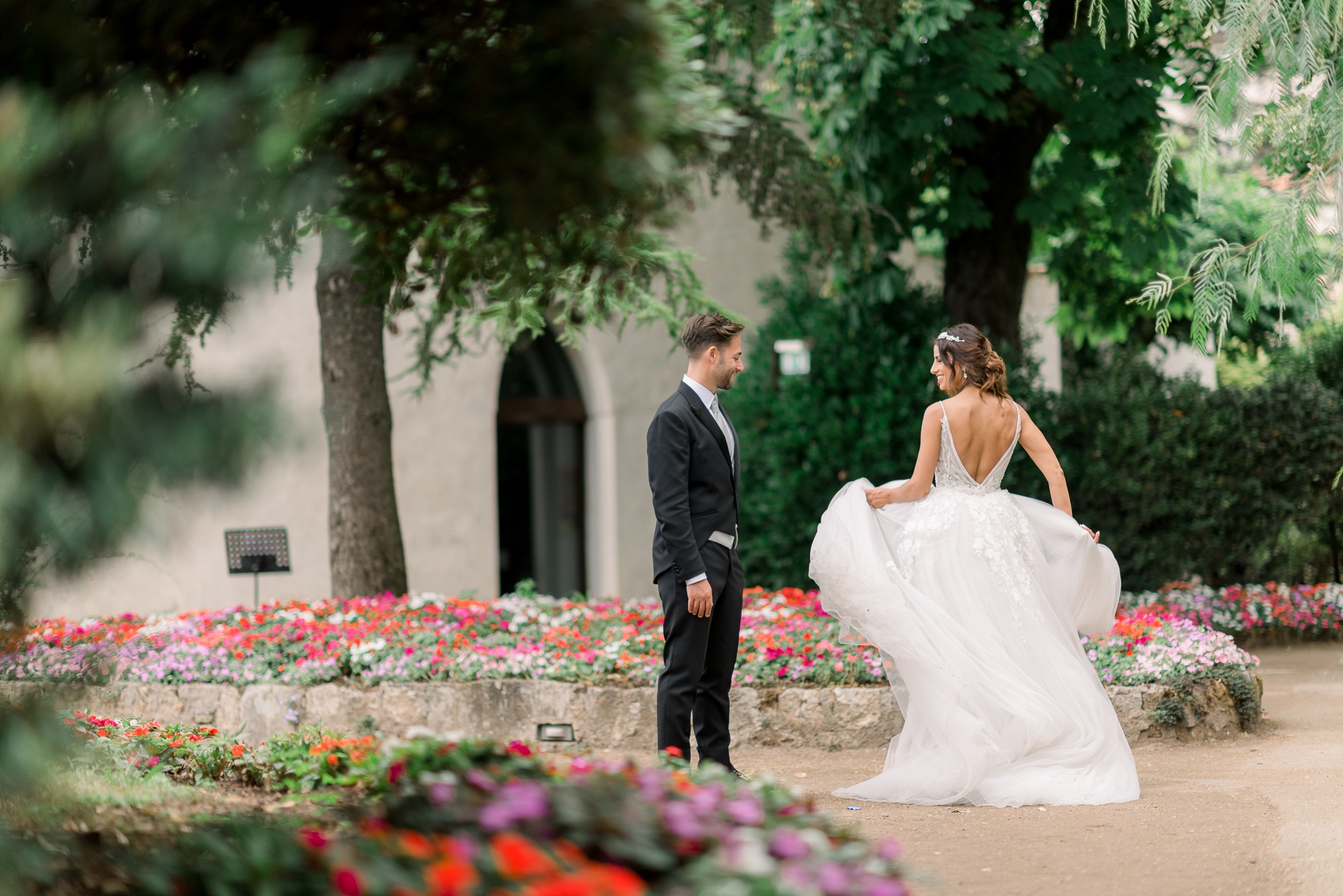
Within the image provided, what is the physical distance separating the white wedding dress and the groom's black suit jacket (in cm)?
83

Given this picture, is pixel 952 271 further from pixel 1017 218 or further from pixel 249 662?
pixel 249 662

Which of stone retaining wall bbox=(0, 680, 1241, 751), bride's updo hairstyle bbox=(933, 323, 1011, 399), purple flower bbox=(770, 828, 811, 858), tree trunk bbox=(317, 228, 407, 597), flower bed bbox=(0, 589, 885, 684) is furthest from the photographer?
tree trunk bbox=(317, 228, 407, 597)

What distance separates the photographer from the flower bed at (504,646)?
7.16 meters

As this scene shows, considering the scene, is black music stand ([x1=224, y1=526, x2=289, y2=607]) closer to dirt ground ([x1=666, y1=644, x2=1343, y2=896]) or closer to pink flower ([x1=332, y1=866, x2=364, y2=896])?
dirt ground ([x1=666, y1=644, x2=1343, y2=896])

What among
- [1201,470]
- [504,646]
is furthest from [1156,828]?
[1201,470]

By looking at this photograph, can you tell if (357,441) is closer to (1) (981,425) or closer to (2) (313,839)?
(1) (981,425)

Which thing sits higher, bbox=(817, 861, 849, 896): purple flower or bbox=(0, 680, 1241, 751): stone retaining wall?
bbox=(817, 861, 849, 896): purple flower

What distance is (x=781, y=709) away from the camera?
22.9 ft

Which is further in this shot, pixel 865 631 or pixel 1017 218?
pixel 1017 218

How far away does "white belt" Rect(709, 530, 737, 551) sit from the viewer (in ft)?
17.1

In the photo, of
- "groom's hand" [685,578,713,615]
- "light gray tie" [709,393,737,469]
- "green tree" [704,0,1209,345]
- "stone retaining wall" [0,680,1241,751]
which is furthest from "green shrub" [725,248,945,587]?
"groom's hand" [685,578,713,615]

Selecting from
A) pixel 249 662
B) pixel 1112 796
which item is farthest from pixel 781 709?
pixel 249 662

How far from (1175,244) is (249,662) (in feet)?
25.5

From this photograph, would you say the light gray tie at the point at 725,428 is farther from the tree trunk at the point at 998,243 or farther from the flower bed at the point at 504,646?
the tree trunk at the point at 998,243
